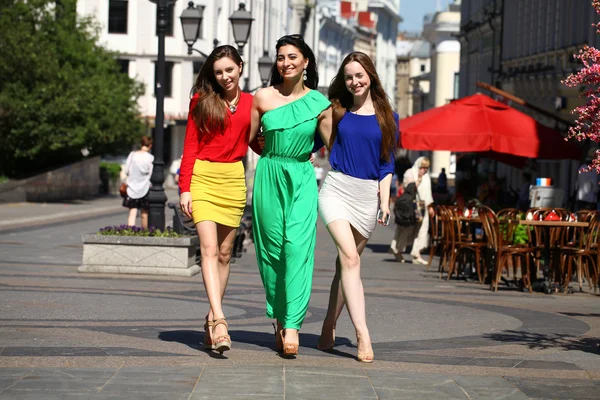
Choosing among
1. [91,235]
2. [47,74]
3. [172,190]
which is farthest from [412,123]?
[172,190]

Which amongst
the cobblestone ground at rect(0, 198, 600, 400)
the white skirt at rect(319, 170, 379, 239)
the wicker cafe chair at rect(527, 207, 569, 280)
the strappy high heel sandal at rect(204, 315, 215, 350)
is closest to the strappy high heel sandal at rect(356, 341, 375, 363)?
the cobblestone ground at rect(0, 198, 600, 400)

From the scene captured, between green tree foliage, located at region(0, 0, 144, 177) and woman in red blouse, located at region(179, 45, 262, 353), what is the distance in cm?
2973

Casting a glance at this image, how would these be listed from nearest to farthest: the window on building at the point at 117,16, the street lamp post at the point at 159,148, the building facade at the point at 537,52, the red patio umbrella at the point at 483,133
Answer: the street lamp post at the point at 159,148 < the red patio umbrella at the point at 483,133 < the building facade at the point at 537,52 < the window on building at the point at 117,16

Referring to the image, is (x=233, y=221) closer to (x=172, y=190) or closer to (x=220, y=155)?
(x=220, y=155)

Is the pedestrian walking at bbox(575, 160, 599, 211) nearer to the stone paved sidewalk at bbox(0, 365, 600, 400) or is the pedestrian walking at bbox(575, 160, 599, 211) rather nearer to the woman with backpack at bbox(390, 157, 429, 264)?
the woman with backpack at bbox(390, 157, 429, 264)

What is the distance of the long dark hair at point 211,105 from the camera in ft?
26.7

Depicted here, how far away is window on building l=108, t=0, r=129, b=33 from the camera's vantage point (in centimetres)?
6328

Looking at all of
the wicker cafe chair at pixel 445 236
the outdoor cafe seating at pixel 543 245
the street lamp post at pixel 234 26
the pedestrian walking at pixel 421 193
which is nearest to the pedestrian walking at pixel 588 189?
the pedestrian walking at pixel 421 193

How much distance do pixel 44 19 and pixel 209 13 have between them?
26984mm

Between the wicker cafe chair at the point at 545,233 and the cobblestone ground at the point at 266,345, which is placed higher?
the wicker cafe chair at the point at 545,233

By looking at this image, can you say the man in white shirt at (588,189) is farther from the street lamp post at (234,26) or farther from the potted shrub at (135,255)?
the potted shrub at (135,255)

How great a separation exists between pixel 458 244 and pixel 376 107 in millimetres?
9008

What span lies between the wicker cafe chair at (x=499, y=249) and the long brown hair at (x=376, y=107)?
24.1 feet

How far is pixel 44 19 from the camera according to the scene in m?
39.8
